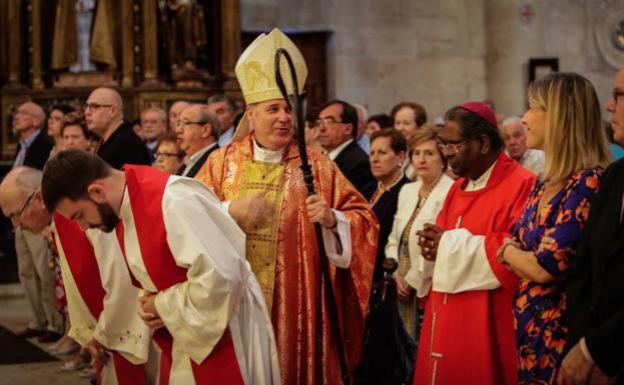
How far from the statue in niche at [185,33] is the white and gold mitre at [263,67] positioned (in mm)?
6986

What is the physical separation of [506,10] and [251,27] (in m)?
3.75

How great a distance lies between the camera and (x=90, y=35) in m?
11.8

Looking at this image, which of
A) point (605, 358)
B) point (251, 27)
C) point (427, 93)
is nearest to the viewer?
point (605, 358)

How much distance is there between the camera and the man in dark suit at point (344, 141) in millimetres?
7031

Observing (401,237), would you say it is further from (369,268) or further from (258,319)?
(258,319)

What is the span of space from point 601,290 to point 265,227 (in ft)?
6.03

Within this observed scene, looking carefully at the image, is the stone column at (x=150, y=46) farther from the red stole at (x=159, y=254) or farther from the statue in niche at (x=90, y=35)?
the red stole at (x=159, y=254)

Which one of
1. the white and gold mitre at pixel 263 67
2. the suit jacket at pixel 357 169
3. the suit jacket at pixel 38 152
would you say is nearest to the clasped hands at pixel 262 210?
the white and gold mitre at pixel 263 67

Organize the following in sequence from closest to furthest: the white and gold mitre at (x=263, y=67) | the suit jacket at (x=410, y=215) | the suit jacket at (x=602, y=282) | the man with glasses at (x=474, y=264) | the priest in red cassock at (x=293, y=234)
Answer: the suit jacket at (x=602, y=282) → the man with glasses at (x=474, y=264) → the priest in red cassock at (x=293, y=234) → the white and gold mitre at (x=263, y=67) → the suit jacket at (x=410, y=215)

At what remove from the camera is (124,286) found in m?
3.76

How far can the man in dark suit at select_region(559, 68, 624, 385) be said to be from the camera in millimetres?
3189

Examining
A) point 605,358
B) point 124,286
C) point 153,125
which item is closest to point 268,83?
point 124,286

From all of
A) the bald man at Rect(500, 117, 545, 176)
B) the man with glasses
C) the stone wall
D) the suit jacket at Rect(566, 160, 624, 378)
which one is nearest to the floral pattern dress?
the suit jacket at Rect(566, 160, 624, 378)

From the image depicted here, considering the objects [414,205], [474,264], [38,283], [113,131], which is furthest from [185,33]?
[474,264]
